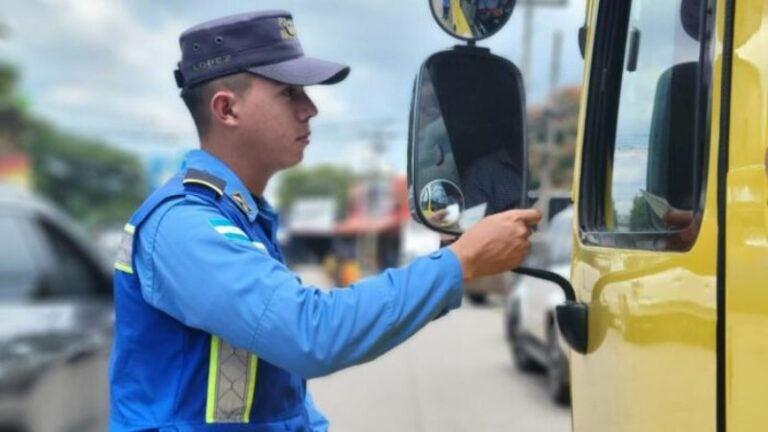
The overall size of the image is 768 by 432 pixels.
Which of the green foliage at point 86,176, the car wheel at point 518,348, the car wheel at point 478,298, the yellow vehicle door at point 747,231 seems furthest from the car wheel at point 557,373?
the green foliage at point 86,176

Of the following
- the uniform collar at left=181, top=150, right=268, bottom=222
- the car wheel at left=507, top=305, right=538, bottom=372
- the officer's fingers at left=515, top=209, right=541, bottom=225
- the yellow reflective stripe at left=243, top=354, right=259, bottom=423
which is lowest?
the car wheel at left=507, top=305, right=538, bottom=372

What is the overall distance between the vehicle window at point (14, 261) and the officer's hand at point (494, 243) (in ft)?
9.65

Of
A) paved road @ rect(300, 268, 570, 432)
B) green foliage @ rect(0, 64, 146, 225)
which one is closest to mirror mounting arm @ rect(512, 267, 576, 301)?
paved road @ rect(300, 268, 570, 432)

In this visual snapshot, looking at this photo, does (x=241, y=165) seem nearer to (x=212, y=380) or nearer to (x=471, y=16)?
(x=212, y=380)

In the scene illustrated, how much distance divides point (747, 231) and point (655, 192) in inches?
14.2

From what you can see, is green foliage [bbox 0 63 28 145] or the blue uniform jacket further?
green foliage [bbox 0 63 28 145]

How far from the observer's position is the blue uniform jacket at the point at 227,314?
1544 mm

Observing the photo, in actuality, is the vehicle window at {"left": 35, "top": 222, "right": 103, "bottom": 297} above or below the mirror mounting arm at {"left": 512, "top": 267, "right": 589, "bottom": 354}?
below

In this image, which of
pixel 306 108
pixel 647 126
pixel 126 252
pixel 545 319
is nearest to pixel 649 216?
pixel 647 126

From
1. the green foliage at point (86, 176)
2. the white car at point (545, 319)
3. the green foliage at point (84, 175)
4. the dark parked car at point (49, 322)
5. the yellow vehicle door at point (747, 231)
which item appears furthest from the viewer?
the green foliage at point (86, 176)

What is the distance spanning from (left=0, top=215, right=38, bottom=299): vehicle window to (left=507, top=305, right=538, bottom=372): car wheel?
729cm

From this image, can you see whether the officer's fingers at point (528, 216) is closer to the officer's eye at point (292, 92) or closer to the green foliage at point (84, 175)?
the officer's eye at point (292, 92)

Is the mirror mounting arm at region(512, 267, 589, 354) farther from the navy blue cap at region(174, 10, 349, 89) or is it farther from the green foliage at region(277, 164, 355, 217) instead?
the green foliage at region(277, 164, 355, 217)

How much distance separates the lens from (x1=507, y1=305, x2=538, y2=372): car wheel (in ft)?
36.0
